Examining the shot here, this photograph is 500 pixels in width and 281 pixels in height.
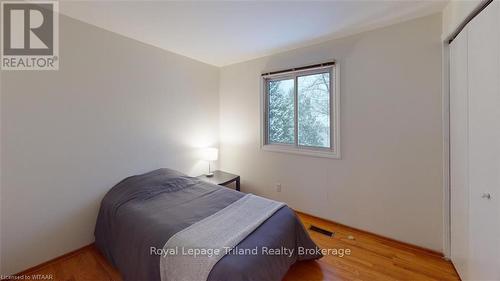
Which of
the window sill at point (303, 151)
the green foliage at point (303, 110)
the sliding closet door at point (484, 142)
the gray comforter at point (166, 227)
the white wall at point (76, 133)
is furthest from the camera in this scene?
the green foliage at point (303, 110)

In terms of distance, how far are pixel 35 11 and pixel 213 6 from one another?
161 cm

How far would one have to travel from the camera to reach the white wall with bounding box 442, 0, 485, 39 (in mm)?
1391

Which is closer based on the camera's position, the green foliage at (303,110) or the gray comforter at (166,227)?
the gray comforter at (166,227)

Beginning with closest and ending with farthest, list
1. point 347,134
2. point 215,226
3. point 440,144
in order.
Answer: point 215,226, point 440,144, point 347,134

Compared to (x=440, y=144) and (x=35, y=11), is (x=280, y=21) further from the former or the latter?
(x=35, y=11)

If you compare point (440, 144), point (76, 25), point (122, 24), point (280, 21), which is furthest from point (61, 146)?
point (440, 144)

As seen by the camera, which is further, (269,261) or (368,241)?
(368,241)

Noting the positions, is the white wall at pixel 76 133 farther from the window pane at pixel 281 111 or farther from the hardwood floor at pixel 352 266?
the window pane at pixel 281 111

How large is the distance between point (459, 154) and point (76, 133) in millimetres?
3554

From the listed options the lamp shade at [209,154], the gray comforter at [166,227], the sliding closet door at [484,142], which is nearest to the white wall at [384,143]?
the sliding closet door at [484,142]

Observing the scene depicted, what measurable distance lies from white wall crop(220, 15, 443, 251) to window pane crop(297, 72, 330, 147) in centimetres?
23

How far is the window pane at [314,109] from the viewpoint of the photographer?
267 cm

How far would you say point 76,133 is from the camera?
6.59ft

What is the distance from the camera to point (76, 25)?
1.99 m
